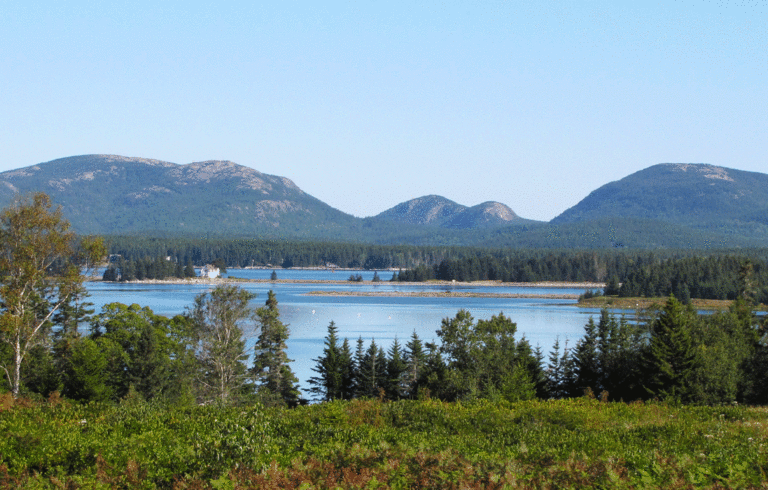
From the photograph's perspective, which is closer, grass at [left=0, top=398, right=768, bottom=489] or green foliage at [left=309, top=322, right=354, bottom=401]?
grass at [left=0, top=398, right=768, bottom=489]

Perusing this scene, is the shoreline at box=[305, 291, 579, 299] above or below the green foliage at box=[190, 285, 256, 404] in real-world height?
below

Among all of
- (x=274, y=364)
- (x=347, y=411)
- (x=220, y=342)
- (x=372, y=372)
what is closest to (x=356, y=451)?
(x=347, y=411)

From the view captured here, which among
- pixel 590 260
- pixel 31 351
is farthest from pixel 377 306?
pixel 590 260

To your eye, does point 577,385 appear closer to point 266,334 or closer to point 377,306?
point 266,334

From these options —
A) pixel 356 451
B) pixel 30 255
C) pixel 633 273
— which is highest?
pixel 30 255

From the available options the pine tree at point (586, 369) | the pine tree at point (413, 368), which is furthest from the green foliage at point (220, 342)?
the pine tree at point (586, 369)

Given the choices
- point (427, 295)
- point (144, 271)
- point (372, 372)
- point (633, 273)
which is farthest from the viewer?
point (144, 271)

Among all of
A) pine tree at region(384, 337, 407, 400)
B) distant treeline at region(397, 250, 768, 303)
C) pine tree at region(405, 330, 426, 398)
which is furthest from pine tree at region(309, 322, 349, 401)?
distant treeline at region(397, 250, 768, 303)

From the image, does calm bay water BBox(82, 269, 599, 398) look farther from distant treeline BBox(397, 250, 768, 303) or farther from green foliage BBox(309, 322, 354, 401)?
distant treeline BBox(397, 250, 768, 303)

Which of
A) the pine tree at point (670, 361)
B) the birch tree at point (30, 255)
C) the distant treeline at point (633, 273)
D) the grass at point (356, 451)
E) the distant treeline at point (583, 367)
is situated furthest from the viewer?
the distant treeline at point (633, 273)

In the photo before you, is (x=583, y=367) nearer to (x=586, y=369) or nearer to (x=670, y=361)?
(x=586, y=369)

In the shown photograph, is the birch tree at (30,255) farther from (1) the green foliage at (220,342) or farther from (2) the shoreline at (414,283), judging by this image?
(2) the shoreline at (414,283)

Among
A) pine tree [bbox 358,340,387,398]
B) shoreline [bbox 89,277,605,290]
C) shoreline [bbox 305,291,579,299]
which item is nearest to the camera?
pine tree [bbox 358,340,387,398]

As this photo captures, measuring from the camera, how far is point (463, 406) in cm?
→ 1465
